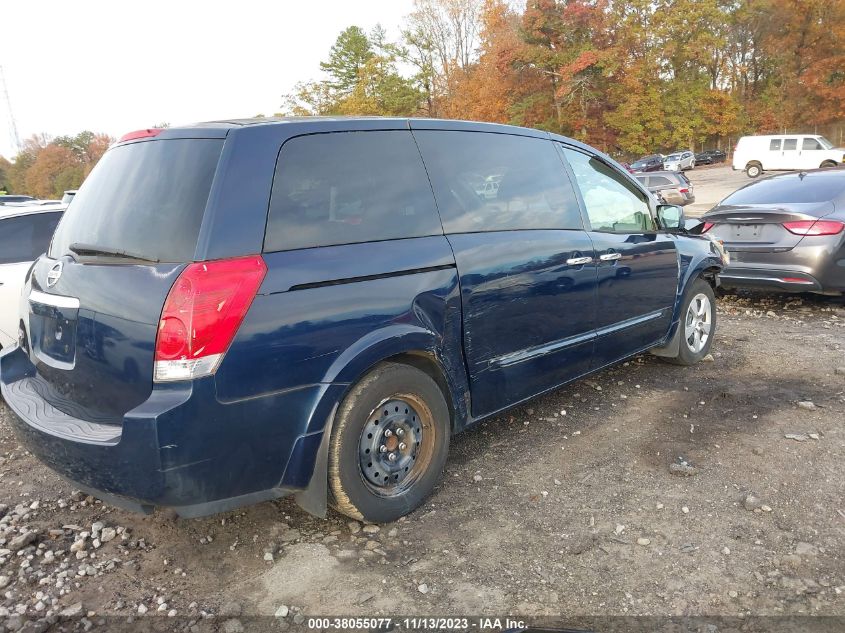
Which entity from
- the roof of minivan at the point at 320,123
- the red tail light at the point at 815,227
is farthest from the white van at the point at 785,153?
the roof of minivan at the point at 320,123

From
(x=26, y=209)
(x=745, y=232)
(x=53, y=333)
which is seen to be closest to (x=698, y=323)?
(x=745, y=232)

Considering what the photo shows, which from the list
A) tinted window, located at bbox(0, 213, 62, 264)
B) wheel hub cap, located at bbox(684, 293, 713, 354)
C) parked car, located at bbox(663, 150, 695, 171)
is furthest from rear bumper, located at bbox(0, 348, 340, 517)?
parked car, located at bbox(663, 150, 695, 171)

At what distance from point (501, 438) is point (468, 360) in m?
0.91

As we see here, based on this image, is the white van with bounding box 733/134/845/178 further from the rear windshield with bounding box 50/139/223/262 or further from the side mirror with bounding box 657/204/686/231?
the rear windshield with bounding box 50/139/223/262

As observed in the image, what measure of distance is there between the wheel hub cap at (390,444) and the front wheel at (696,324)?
2879 millimetres

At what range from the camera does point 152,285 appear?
2367 mm

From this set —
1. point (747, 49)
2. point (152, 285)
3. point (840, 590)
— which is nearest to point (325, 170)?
point (152, 285)

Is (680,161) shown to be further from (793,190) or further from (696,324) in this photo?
(696,324)

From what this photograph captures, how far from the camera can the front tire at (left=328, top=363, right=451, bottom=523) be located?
2711mm

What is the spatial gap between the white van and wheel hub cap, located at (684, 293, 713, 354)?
109ft

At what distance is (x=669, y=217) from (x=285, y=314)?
3458 mm

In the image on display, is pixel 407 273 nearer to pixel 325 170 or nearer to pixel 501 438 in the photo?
pixel 325 170

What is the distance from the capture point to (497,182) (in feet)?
11.7

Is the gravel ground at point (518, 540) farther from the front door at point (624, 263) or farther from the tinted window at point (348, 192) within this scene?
the tinted window at point (348, 192)
